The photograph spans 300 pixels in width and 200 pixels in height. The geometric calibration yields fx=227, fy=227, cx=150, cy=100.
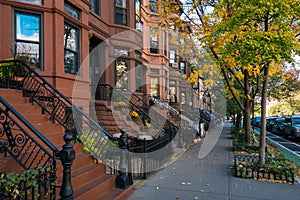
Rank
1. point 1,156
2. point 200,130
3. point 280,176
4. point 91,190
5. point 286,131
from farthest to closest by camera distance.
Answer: point 286,131
point 200,130
point 280,176
point 91,190
point 1,156

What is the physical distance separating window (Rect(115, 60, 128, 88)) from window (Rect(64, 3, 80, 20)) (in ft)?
14.5

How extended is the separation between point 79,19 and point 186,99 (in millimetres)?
20348

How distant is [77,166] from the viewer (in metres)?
4.80

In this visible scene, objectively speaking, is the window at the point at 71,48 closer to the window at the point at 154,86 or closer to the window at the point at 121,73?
the window at the point at 121,73

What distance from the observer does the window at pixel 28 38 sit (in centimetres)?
699

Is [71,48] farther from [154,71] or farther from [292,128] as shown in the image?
[292,128]

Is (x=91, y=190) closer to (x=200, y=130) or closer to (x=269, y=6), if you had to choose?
(x=269, y=6)

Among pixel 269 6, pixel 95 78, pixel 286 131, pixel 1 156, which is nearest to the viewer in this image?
pixel 1 156

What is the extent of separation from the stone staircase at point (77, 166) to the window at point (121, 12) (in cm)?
841

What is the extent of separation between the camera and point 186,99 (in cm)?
2741

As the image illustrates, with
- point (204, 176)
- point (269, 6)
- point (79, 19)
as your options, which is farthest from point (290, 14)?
point (79, 19)

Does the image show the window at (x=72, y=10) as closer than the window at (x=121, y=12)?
Yes

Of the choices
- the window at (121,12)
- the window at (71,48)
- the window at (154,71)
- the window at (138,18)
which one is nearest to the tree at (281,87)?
the window at (154,71)

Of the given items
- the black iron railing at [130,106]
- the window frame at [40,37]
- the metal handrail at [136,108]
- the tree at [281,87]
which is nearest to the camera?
the window frame at [40,37]
